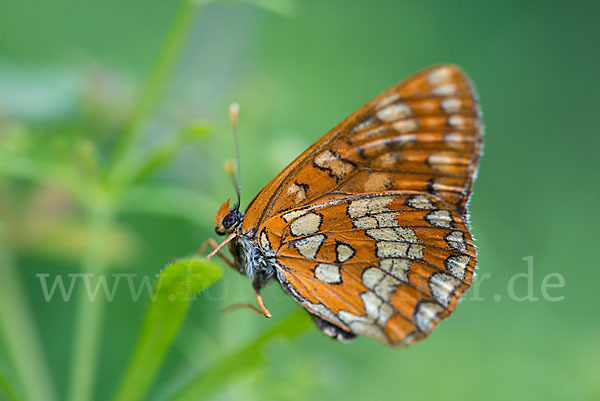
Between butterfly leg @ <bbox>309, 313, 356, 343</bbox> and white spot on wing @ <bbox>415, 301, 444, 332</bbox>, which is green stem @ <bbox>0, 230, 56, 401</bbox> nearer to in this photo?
butterfly leg @ <bbox>309, 313, 356, 343</bbox>

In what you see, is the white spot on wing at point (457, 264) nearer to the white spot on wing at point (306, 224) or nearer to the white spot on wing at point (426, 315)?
the white spot on wing at point (426, 315)

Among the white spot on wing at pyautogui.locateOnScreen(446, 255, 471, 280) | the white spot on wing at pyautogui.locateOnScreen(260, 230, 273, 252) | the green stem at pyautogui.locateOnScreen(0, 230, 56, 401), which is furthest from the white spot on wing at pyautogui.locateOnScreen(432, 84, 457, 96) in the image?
the green stem at pyautogui.locateOnScreen(0, 230, 56, 401)

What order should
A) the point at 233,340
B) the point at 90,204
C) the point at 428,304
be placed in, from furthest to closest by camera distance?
the point at 233,340, the point at 90,204, the point at 428,304

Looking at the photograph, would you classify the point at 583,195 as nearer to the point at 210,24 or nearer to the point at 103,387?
the point at 210,24

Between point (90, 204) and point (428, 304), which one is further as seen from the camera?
point (90, 204)

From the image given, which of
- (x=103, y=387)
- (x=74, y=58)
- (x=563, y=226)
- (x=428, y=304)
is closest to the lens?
(x=428, y=304)

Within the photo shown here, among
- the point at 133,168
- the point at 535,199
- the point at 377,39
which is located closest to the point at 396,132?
the point at 133,168

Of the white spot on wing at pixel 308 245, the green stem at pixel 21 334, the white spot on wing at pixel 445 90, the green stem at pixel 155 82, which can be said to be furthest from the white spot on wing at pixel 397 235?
the green stem at pixel 21 334
